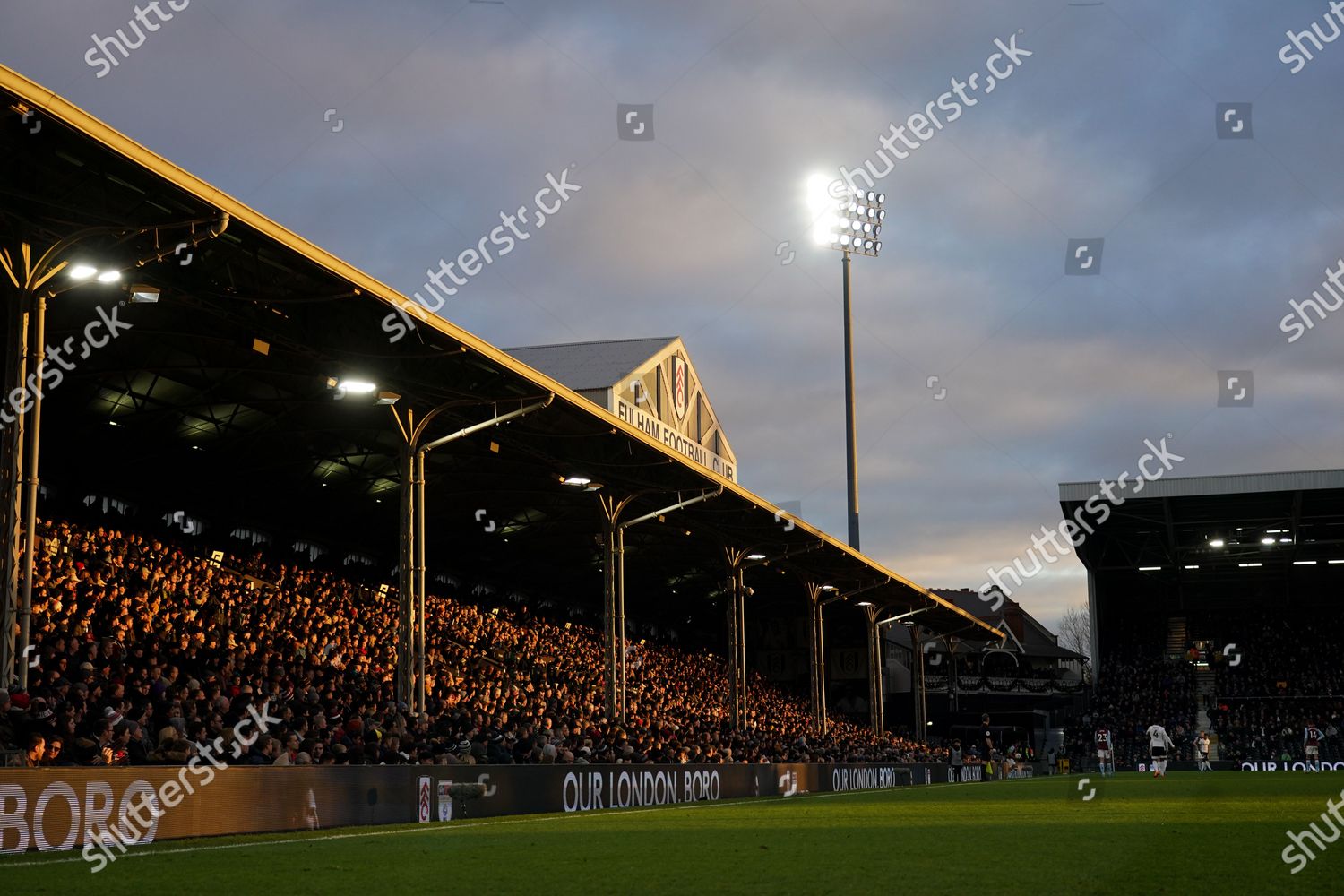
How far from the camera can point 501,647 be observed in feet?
152

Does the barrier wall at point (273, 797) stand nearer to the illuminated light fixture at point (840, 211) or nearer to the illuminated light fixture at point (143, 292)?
the illuminated light fixture at point (143, 292)

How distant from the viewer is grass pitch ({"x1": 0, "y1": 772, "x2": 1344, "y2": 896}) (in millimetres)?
9250

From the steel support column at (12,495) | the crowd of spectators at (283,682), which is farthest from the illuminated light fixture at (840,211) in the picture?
the steel support column at (12,495)

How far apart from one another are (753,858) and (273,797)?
6982 millimetres

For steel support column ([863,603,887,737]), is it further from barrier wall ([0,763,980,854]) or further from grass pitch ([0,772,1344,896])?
grass pitch ([0,772,1344,896])

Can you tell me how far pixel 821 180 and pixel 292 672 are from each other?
42.4 metres

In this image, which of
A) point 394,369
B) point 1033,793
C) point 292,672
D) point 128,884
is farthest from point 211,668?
point 128,884

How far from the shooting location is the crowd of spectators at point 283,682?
1922 cm

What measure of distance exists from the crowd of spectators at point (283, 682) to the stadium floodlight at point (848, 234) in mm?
18944

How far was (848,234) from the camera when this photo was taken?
6931 cm

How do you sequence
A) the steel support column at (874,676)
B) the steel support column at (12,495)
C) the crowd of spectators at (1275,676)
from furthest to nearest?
the crowd of spectators at (1275,676), the steel support column at (874,676), the steel support column at (12,495)

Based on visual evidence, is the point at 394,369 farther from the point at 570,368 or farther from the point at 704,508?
the point at 570,368

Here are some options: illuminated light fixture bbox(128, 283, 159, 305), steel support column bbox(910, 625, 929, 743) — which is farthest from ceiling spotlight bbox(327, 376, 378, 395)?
steel support column bbox(910, 625, 929, 743)

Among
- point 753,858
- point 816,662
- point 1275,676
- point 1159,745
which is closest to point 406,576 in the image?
point 753,858
